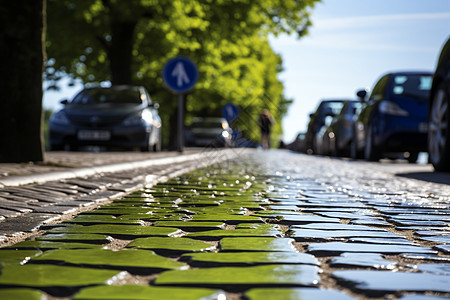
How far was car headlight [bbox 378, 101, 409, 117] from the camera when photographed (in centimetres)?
1400

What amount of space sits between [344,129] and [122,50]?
7.97m

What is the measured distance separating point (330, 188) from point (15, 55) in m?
4.34

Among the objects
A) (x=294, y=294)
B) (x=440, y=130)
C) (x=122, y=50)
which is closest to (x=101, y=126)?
(x=122, y=50)

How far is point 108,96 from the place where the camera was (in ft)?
61.1

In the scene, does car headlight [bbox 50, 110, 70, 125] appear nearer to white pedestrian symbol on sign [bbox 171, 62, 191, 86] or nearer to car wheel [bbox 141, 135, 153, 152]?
car wheel [bbox 141, 135, 153, 152]

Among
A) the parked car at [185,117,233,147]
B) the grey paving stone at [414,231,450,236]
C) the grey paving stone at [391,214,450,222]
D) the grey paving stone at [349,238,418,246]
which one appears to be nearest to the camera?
the grey paving stone at [349,238,418,246]

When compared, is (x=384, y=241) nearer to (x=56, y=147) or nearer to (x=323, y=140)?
(x=56, y=147)

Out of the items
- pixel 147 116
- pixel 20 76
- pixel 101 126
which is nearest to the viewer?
pixel 20 76

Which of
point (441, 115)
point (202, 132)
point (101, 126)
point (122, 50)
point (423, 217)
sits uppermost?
point (122, 50)

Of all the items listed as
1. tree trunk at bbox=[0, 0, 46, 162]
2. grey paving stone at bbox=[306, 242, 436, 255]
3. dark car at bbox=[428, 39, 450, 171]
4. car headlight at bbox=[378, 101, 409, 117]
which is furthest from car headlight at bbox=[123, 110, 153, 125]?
grey paving stone at bbox=[306, 242, 436, 255]

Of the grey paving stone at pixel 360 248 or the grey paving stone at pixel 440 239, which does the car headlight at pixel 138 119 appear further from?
the grey paving stone at pixel 360 248

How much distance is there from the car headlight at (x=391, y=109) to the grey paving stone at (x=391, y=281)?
37.5ft

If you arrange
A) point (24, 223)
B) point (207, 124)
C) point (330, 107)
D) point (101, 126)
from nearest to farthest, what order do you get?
point (24, 223) → point (101, 126) → point (330, 107) → point (207, 124)

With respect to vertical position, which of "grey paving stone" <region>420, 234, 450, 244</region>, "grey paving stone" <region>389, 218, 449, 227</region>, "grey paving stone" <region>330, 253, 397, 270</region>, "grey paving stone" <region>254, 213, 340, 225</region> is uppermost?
"grey paving stone" <region>330, 253, 397, 270</region>
